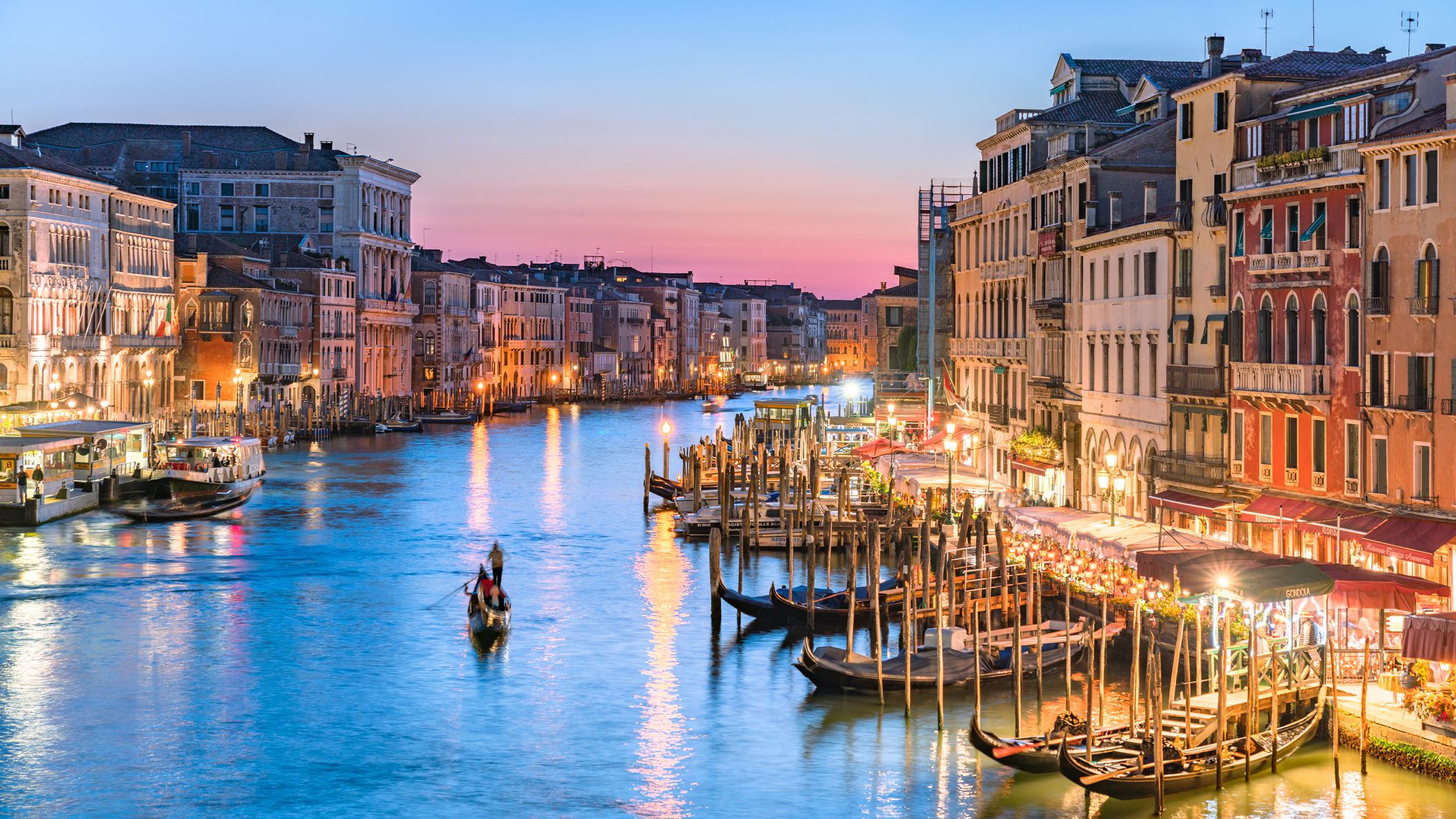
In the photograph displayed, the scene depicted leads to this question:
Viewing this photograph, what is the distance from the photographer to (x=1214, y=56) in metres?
36.7

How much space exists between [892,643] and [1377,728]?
32.6ft

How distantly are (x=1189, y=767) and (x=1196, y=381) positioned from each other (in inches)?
524

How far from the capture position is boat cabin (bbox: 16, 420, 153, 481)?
4812 centimetres

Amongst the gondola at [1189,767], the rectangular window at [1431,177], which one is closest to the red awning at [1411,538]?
the rectangular window at [1431,177]

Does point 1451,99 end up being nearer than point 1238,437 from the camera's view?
Yes

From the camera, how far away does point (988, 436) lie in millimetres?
46312

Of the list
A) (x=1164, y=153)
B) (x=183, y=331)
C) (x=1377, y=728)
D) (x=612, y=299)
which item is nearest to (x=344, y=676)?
(x=1377, y=728)

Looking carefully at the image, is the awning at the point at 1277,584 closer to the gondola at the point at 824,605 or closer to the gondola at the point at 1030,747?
the gondola at the point at 1030,747

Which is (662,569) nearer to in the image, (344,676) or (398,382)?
(344,676)

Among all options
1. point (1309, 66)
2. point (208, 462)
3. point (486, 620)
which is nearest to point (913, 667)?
point (486, 620)

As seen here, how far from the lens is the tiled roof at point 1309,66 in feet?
99.9

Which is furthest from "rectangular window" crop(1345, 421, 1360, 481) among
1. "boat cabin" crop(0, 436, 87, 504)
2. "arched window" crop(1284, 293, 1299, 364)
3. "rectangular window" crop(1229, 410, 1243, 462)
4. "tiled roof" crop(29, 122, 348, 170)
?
"tiled roof" crop(29, 122, 348, 170)

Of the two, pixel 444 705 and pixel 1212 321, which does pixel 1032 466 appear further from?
pixel 444 705

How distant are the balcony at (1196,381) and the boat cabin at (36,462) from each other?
84.4 feet
